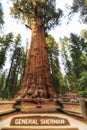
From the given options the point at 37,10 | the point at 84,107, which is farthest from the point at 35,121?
the point at 37,10

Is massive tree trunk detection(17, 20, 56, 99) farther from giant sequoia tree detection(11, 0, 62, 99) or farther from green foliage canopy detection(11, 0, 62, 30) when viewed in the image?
green foliage canopy detection(11, 0, 62, 30)

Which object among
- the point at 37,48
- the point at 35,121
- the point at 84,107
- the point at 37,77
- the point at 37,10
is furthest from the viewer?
the point at 37,10

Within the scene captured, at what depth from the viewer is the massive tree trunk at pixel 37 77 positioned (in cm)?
832

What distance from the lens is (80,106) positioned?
491 centimetres

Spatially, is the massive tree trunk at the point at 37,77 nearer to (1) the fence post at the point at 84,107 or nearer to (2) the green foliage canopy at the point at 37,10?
(2) the green foliage canopy at the point at 37,10

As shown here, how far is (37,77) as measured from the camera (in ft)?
28.7

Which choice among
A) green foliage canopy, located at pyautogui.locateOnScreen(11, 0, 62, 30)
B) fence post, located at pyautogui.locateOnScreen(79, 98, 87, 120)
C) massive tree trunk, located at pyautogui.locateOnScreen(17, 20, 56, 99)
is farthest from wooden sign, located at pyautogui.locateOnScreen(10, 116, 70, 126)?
green foliage canopy, located at pyautogui.locateOnScreen(11, 0, 62, 30)

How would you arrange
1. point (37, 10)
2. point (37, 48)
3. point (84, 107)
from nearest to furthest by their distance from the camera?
point (84, 107), point (37, 48), point (37, 10)

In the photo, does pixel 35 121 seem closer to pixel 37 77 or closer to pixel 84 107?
pixel 84 107

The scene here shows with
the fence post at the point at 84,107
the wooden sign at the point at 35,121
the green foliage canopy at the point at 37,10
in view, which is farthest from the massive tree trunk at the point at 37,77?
the wooden sign at the point at 35,121

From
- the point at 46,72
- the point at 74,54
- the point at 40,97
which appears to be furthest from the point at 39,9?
the point at 74,54

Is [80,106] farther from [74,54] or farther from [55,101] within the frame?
[74,54]

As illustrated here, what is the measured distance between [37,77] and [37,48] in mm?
1940

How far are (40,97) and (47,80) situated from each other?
48.3 inches
